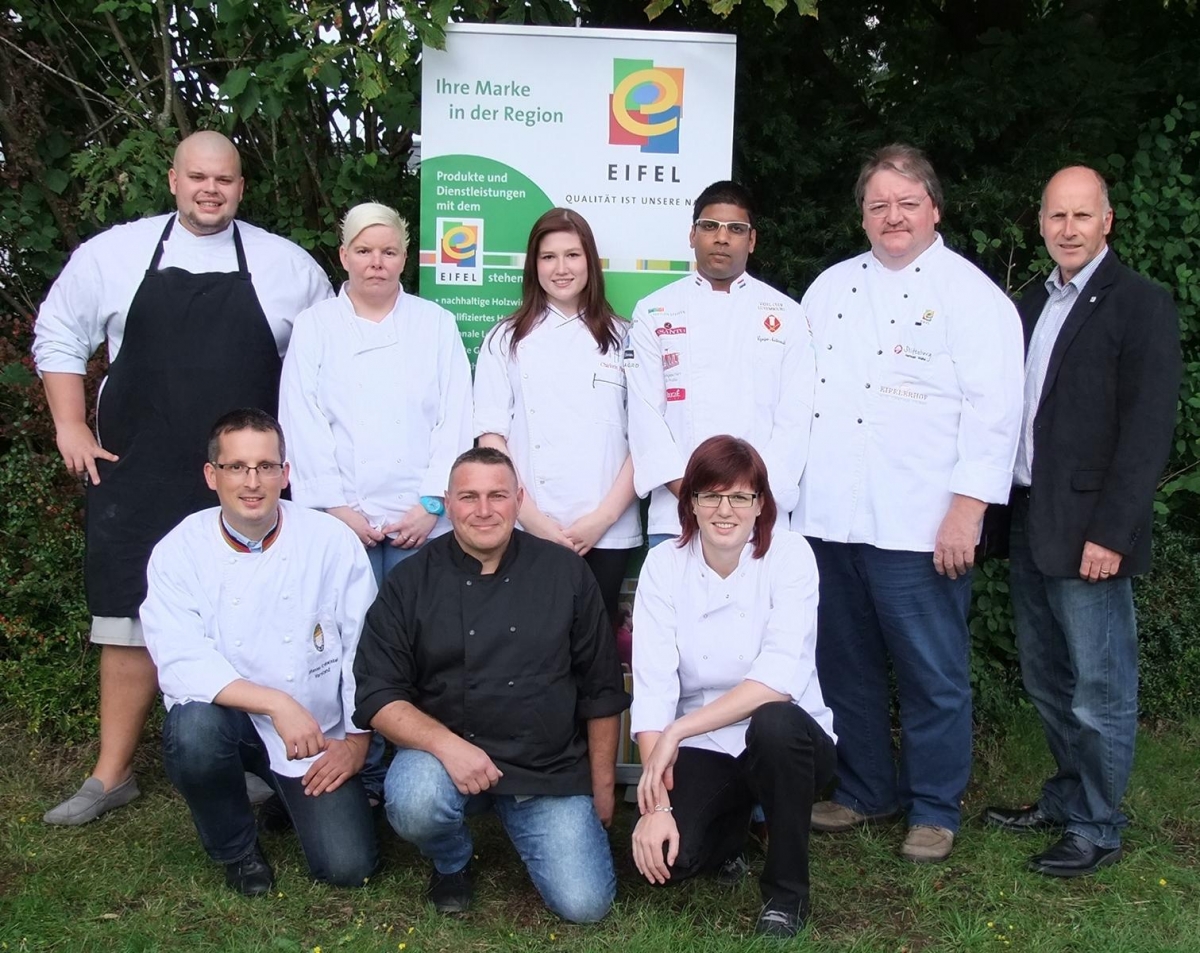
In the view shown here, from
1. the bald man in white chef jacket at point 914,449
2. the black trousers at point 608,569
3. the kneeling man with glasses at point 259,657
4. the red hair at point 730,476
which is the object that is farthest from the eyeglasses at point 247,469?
the bald man in white chef jacket at point 914,449

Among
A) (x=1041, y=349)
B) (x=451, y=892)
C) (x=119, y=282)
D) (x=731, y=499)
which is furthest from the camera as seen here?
(x=119, y=282)

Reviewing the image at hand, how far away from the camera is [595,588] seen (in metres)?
3.86

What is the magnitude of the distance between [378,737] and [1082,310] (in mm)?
2755

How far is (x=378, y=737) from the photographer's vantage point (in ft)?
14.8

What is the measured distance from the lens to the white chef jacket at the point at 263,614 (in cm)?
376

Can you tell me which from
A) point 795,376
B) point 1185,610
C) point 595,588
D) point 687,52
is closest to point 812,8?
point 687,52

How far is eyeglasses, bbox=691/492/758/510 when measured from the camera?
3.64 metres

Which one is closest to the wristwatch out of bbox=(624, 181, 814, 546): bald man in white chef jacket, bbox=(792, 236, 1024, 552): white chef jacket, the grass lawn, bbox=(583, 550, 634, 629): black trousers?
bbox=(583, 550, 634, 629): black trousers

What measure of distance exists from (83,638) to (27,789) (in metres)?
0.86

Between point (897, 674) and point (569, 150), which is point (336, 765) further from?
point (569, 150)

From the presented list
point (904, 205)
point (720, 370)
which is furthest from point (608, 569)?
point (904, 205)

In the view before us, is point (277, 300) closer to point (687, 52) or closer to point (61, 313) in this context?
point (61, 313)

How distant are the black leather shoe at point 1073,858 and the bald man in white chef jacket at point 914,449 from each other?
296mm

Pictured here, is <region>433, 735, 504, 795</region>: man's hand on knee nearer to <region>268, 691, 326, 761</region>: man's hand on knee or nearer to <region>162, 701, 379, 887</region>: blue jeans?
<region>268, 691, 326, 761</region>: man's hand on knee
